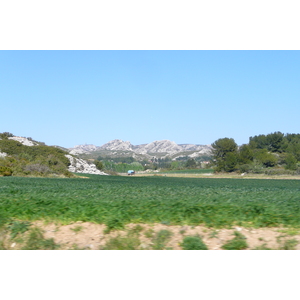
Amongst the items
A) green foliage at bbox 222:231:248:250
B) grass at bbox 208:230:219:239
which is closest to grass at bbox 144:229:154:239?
grass at bbox 208:230:219:239

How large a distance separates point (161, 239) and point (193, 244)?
0.83 m

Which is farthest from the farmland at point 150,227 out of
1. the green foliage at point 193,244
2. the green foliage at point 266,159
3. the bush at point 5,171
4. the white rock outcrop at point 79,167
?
the green foliage at point 266,159

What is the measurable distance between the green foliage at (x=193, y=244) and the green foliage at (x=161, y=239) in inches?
18.5

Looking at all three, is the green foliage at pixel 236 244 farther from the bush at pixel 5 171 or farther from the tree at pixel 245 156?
the tree at pixel 245 156

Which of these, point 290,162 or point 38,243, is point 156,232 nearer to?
point 38,243

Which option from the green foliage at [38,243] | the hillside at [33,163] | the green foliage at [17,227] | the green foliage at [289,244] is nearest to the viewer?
the green foliage at [289,244]

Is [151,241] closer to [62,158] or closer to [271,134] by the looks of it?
[62,158]

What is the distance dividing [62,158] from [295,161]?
217 ft

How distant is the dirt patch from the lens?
8.16m

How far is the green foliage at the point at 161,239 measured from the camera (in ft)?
26.8

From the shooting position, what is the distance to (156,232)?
867 centimetres

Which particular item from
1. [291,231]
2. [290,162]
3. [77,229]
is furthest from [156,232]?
[290,162]

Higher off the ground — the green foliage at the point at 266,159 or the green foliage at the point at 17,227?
the green foliage at the point at 266,159
